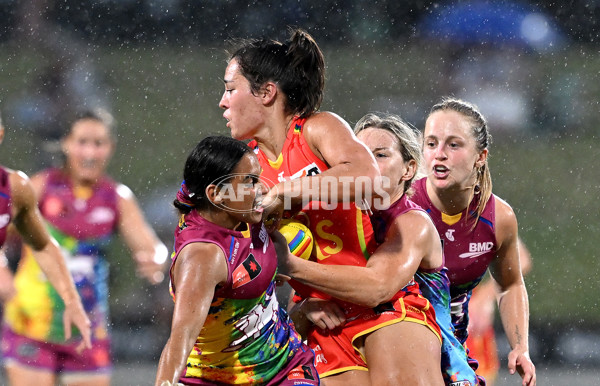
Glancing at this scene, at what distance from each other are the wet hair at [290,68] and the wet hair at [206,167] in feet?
1.88

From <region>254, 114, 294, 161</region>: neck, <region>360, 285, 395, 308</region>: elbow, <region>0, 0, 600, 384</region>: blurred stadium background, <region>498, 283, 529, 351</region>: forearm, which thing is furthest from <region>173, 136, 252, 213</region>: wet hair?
<region>0, 0, 600, 384</region>: blurred stadium background

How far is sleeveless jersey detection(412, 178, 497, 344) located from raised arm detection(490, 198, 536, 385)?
5cm

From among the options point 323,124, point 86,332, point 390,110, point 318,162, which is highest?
point 390,110

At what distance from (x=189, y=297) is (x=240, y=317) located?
11.5 inches

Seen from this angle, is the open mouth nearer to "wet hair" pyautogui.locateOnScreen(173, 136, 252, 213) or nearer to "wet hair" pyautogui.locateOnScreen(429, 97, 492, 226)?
"wet hair" pyautogui.locateOnScreen(429, 97, 492, 226)

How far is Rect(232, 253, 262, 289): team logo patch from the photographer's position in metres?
2.23

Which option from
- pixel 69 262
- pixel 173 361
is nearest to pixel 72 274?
pixel 69 262

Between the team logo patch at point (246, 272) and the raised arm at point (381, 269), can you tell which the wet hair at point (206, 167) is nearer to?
the team logo patch at point (246, 272)

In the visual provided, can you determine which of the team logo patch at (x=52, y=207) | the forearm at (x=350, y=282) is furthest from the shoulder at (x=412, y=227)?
the team logo patch at (x=52, y=207)

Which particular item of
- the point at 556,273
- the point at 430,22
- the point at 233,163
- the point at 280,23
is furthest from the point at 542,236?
the point at 233,163

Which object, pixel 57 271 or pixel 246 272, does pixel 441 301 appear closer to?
pixel 246 272

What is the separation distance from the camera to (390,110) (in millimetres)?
9352

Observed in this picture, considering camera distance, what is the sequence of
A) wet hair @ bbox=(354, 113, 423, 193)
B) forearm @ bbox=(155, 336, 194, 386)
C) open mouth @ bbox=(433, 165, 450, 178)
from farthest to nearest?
open mouth @ bbox=(433, 165, 450, 178), wet hair @ bbox=(354, 113, 423, 193), forearm @ bbox=(155, 336, 194, 386)

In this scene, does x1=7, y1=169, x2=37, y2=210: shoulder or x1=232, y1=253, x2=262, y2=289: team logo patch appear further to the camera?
x1=7, y1=169, x2=37, y2=210: shoulder
